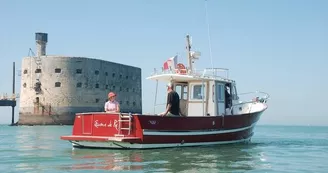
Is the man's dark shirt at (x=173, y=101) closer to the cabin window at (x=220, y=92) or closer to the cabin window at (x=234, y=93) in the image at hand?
the cabin window at (x=220, y=92)

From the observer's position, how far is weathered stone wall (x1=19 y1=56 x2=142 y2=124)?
181ft

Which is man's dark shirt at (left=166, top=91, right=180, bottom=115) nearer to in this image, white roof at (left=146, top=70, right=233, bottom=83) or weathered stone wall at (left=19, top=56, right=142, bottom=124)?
white roof at (left=146, top=70, right=233, bottom=83)

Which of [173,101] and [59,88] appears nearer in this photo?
[173,101]

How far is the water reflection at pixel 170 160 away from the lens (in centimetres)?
967

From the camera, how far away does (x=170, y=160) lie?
10930mm

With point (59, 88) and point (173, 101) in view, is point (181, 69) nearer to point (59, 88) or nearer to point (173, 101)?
point (173, 101)

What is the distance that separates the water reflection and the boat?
352mm

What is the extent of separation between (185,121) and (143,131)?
149 centimetres

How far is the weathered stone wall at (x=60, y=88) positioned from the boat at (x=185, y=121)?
4013cm

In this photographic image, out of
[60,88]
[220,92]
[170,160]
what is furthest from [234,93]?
[60,88]

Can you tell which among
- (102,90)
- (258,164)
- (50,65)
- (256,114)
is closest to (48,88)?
(50,65)

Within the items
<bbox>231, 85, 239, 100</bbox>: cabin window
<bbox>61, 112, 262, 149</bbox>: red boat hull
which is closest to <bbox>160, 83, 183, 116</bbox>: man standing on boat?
<bbox>61, 112, 262, 149</bbox>: red boat hull

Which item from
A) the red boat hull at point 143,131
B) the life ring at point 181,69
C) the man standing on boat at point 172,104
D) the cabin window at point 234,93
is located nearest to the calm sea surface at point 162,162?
the red boat hull at point 143,131

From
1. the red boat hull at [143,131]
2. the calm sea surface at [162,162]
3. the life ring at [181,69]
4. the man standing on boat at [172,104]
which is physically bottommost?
the calm sea surface at [162,162]
